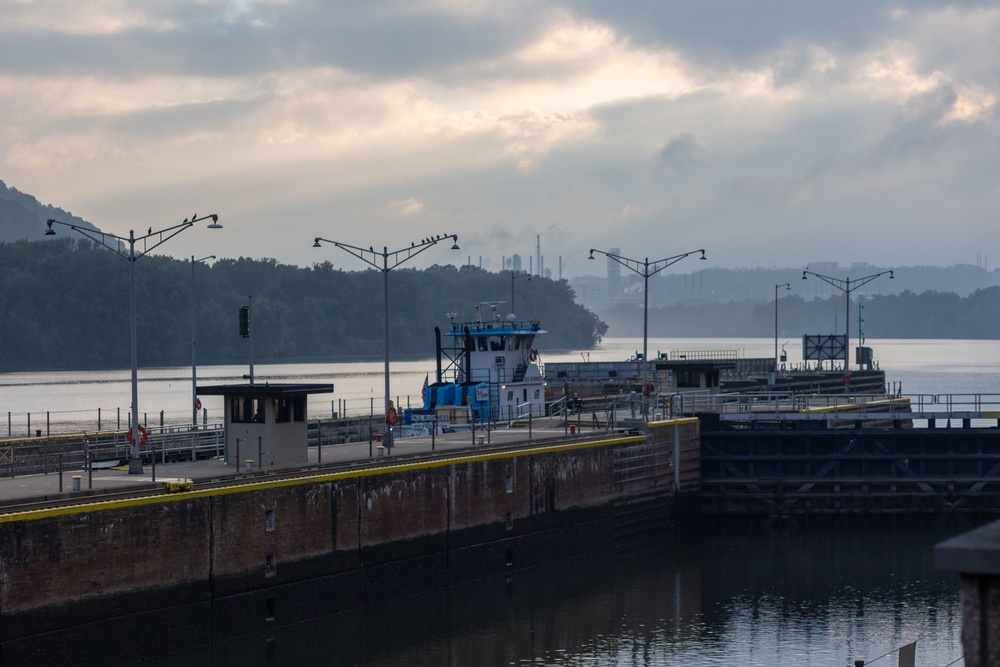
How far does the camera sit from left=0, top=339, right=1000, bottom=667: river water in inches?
1358

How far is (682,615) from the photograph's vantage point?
39656 millimetres

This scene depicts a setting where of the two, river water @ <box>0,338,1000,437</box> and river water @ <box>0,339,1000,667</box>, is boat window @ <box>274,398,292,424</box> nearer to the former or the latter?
river water @ <box>0,339,1000,667</box>

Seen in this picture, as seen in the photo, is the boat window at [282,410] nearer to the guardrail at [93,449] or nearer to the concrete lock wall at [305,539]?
the concrete lock wall at [305,539]

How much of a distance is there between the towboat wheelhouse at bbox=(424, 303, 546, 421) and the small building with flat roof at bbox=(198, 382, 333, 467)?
21925 millimetres

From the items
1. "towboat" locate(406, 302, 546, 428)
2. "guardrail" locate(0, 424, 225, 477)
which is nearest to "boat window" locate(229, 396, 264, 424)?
"guardrail" locate(0, 424, 225, 477)

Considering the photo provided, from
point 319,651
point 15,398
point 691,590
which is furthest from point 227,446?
point 15,398

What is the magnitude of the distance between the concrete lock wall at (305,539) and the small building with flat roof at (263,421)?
8.69ft

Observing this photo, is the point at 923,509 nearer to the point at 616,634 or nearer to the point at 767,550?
the point at 767,550

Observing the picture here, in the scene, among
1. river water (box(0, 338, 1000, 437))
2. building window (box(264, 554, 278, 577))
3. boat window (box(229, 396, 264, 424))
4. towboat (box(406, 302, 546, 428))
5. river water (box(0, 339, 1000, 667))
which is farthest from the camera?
river water (box(0, 338, 1000, 437))

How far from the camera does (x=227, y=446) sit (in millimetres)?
38969

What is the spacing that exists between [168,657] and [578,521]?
1859cm

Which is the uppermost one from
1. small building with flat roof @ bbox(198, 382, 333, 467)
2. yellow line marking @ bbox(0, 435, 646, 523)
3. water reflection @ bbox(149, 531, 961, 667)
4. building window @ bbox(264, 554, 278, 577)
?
small building with flat roof @ bbox(198, 382, 333, 467)

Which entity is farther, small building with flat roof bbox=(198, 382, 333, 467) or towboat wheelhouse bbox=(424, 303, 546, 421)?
towboat wheelhouse bbox=(424, 303, 546, 421)

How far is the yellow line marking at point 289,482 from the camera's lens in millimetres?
28953
